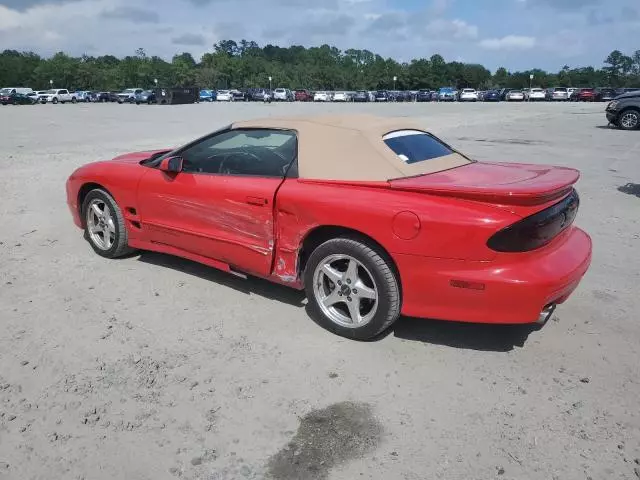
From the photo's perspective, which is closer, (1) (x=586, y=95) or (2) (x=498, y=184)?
(2) (x=498, y=184)

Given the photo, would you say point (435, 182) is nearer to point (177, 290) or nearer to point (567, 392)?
point (567, 392)

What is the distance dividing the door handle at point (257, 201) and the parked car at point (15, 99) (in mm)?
56970

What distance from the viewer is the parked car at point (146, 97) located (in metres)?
54.7

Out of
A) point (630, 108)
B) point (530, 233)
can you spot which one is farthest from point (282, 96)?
point (530, 233)

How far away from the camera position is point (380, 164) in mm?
3559

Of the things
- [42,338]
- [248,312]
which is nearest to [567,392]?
[248,312]

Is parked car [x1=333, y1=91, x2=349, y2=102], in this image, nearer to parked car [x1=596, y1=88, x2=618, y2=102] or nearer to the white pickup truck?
parked car [x1=596, y1=88, x2=618, y2=102]

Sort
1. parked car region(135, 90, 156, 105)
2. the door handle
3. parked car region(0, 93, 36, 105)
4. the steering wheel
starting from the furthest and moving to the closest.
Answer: parked car region(135, 90, 156, 105) < parked car region(0, 93, 36, 105) < the steering wheel < the door handle

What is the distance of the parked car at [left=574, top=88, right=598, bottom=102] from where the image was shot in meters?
63.8

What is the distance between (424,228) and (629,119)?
20544 millimetres

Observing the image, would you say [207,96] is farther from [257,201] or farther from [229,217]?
[257,201]

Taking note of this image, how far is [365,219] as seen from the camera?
3318 mm

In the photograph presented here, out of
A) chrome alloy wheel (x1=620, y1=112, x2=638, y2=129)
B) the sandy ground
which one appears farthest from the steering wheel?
chrome alloy wheel (x1=620, y1=112, x2=638, y2=129)

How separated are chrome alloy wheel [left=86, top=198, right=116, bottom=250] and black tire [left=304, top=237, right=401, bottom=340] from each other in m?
2.37
